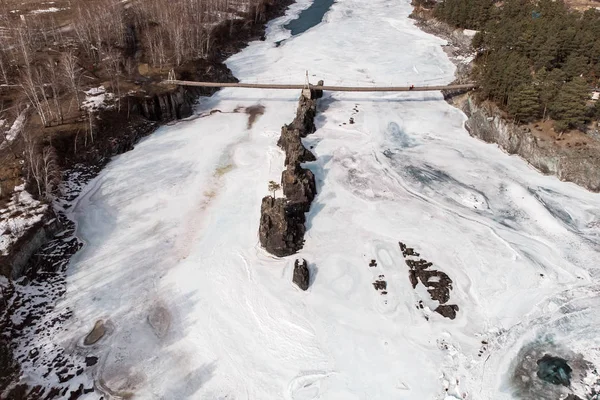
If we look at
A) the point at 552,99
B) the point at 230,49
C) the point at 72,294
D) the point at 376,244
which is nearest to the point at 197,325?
the point at 72,294

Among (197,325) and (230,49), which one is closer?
(197,325)

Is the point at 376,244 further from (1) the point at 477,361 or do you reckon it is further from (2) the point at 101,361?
(2) the point at 101,361

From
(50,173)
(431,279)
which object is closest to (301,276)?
(431,279)

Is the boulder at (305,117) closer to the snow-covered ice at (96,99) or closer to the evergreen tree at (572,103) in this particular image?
the snow-covered ice at (96,99)

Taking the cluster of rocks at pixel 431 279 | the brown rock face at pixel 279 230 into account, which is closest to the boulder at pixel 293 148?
the brown rock face at pixel 279 230

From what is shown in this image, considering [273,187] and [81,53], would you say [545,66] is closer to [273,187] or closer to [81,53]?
[273,187]

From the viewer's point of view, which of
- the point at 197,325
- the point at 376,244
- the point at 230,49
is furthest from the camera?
the point at 230,49

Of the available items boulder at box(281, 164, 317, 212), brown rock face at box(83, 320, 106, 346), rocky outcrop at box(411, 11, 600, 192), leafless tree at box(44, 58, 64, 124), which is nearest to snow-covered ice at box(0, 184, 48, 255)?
brown rock face at box(83, 320, 106, 346)
